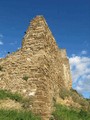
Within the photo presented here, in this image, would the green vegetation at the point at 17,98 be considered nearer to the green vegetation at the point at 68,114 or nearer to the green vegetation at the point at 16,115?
the green vegetation at the point at 16,115

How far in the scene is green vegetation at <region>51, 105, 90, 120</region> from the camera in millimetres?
14522

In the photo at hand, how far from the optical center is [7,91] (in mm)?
14273

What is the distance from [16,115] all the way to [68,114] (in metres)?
4.27

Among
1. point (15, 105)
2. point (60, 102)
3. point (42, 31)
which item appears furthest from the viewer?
point (60, 102)

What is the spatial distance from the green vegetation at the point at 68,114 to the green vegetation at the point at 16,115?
1.99 meters

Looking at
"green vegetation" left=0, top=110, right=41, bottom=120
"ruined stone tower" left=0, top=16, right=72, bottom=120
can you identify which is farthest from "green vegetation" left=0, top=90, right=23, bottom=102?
"green vegetation" left=0, top=110, right=41, bottom=120

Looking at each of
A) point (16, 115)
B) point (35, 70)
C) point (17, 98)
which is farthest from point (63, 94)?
point (16, 115)

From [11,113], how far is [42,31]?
17.8 ft

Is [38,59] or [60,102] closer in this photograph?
[38,59]

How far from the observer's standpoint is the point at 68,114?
50.6 ft

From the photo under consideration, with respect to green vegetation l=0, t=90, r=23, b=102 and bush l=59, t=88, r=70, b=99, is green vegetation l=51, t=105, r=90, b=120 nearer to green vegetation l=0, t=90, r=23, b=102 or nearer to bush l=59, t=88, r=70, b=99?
bush l=59, t=88, r=70, b=99

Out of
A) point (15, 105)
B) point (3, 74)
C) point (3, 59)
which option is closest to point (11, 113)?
point (15, 105)

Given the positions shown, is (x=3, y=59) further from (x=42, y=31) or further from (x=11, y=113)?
(x=11, y=113)

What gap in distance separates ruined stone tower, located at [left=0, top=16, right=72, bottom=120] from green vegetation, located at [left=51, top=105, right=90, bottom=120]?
0.55 meters
